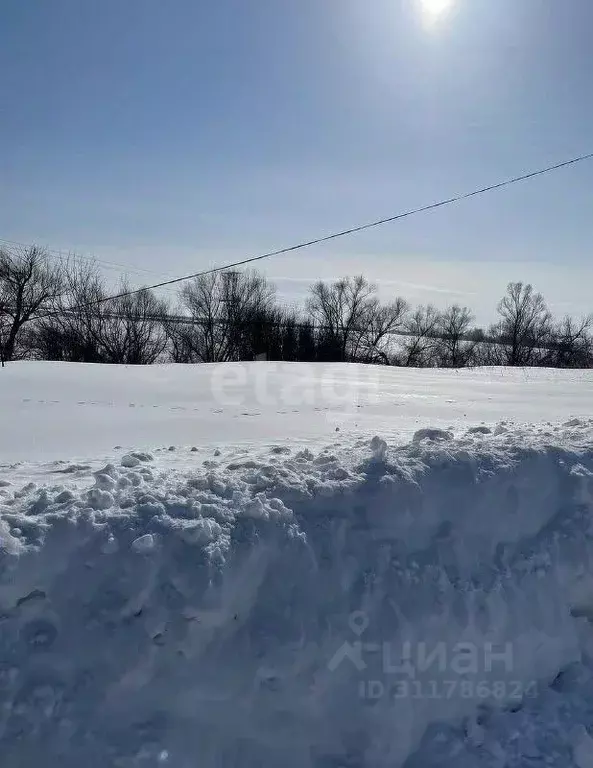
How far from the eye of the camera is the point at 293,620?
115 inches

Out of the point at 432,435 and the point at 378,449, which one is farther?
the point at 432,435

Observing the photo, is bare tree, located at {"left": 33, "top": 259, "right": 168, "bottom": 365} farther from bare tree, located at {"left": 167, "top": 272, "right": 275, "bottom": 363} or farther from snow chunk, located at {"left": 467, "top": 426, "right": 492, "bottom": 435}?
snow chunk, located at {"left": 467, "top": 426, "right": 492, "bottom": 435}

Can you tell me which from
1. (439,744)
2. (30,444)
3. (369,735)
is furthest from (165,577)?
(30,444)

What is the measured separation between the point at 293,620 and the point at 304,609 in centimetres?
9

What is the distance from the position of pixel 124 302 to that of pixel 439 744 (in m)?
35.4

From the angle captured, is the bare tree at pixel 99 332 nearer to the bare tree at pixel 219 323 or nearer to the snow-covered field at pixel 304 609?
the bare tree at pixel 219 323

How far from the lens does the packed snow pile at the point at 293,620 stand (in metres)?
2.57

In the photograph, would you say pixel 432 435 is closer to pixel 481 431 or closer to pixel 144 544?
pixel 481 431

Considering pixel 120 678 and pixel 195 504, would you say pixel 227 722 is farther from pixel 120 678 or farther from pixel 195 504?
pixel 195 504

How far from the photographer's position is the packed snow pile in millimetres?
2566

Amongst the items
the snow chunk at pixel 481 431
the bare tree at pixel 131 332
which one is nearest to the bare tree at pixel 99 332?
the bare tree at pixel 131 332

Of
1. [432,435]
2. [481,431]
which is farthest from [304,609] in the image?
[481,431]

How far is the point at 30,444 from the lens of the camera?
518 centimetres

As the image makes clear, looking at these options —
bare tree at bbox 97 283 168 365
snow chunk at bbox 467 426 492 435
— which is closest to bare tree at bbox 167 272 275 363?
bare tree at bbox 97 283 168 365
